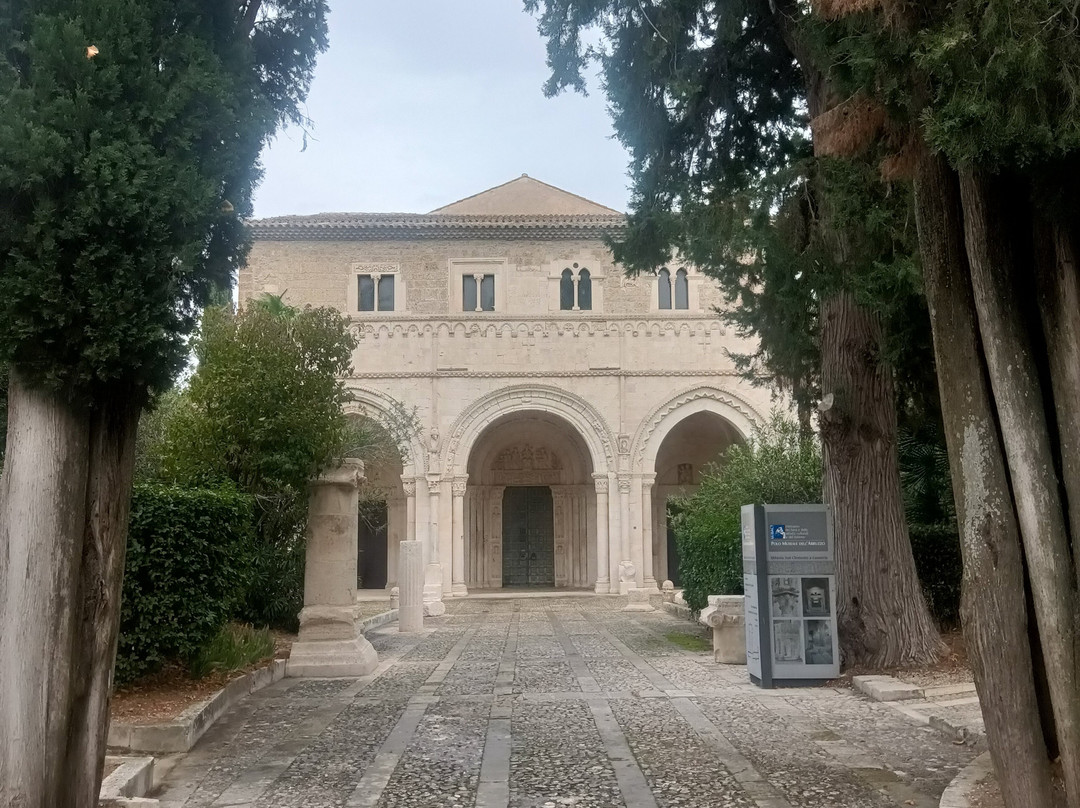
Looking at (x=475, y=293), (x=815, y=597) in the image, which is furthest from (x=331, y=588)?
(x=475, y=293)

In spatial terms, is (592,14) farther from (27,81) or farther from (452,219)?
(452,219)

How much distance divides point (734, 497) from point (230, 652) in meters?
7.54

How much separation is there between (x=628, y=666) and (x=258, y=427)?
17.5 feet

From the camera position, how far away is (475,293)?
84.9 feet

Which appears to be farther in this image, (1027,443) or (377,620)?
(377,620)

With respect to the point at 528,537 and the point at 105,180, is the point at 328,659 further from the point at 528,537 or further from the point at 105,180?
the point at 528,537

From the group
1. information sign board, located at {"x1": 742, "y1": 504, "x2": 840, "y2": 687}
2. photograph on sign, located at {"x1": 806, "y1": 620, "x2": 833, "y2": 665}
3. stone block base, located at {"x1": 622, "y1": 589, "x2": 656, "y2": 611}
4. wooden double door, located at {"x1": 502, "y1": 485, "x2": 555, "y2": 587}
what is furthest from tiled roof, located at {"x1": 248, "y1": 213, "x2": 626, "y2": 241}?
photograph on sign, located at {"x1": 806, "y1": 620, "x2": 833, "y2": 665}

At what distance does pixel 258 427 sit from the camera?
1165cm

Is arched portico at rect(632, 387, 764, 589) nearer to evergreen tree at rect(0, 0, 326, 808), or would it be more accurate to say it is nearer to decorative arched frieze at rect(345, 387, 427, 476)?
decorative arched frieze at rect(345, 387, 427, 476)

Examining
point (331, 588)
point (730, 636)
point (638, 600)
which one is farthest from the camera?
point (638, 600)

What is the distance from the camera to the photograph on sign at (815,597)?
8.71 metres

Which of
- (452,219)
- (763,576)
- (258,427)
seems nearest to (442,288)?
(452,219)

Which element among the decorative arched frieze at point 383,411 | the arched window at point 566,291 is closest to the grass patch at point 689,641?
the decorative arched frieze at point 383,411

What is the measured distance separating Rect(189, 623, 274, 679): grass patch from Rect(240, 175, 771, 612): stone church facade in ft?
43.7
